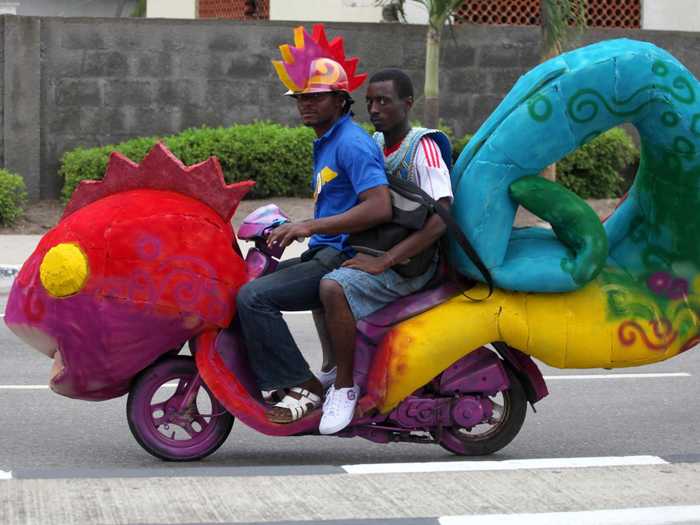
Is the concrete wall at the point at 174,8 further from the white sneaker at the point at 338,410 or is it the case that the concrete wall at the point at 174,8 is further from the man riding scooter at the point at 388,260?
the white sneaker at the point at 338,410

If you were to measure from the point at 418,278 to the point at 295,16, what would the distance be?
49.9ft

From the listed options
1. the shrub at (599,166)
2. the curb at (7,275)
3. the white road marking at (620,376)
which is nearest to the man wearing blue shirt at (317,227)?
the white road marking at (620,376)

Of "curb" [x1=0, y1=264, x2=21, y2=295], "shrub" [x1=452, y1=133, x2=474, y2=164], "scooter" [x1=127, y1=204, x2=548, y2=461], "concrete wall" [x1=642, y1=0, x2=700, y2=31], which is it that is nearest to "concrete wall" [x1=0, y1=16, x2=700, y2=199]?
"shrub" [x1=452, y1=133, x2=474, y2=164]

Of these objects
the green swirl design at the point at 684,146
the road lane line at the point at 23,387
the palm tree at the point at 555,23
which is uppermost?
the palm tree at the point at 555,23

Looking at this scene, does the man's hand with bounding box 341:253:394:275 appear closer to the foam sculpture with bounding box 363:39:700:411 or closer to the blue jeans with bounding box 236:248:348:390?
the blue jeans with bounding box 236:248:348:390

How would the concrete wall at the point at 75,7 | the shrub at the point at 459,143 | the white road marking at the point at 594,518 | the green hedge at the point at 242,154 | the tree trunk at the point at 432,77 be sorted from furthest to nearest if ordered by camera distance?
the concrete wall at the point at 75,7 → the shrub at the point at 459,143 → the tree trunk at the point at 432,77 → the green hedge at the point at 242,154 → the white road marking at the point at 594,518

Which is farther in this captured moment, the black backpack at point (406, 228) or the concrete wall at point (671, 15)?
the concrete wall at point (671, 15)

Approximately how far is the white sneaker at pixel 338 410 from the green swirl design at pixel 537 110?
1394 mm

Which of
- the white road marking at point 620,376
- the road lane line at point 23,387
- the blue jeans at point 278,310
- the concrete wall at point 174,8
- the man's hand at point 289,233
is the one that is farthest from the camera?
the concrete wall at point 174,8

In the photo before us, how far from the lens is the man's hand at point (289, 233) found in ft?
19.3

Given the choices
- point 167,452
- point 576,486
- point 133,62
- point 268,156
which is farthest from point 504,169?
point 133,62

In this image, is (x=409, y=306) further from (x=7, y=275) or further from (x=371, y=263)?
(x=7, y=275)

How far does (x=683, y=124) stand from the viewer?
19.7 feet

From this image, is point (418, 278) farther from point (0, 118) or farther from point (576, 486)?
point (0, 118)
